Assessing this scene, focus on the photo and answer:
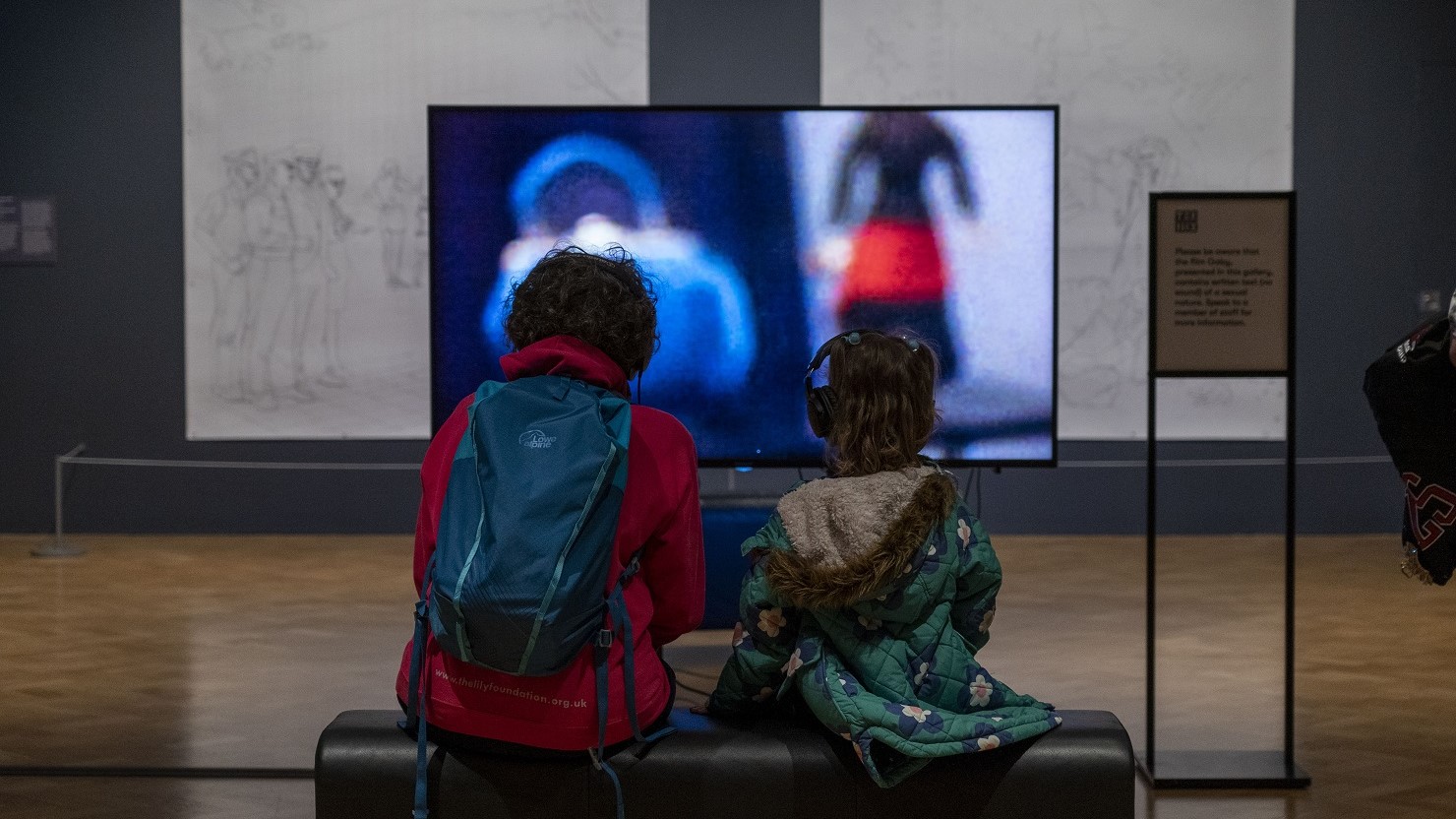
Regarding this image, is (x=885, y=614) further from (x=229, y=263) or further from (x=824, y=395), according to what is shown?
Answer: (x=229, y=263)

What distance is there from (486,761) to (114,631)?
15.4ft


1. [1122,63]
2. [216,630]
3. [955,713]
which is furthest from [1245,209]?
[1122,63]

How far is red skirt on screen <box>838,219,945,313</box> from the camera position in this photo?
5.04 meters

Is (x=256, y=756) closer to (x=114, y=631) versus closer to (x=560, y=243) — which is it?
(x=560, y=243)

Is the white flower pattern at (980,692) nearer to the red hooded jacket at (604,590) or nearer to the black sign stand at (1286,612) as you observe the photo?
the red hooded jacket at (604,590)

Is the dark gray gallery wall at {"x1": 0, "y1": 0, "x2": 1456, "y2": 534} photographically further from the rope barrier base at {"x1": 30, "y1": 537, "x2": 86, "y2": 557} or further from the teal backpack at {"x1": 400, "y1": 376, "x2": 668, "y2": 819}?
the teal backpack at {"x1": 400, "y1": 376, "x2": 668, "y2": 819}

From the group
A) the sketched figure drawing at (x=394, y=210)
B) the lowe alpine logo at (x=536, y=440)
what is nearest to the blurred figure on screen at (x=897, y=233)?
the lowe alpine logo at (x=536, y=440)

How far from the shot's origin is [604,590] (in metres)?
2.63

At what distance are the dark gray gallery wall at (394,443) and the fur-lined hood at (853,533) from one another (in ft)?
24.1

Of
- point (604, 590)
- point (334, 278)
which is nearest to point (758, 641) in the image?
point (604, 590)

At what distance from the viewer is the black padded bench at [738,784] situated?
2.76 m

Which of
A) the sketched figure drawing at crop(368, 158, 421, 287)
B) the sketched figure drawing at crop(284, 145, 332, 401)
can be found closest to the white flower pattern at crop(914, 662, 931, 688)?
the sketched figure drawing at crop(368, 158, 421, 287)

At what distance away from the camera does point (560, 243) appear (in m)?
5.02

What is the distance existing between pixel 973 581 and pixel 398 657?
4.06 meters
